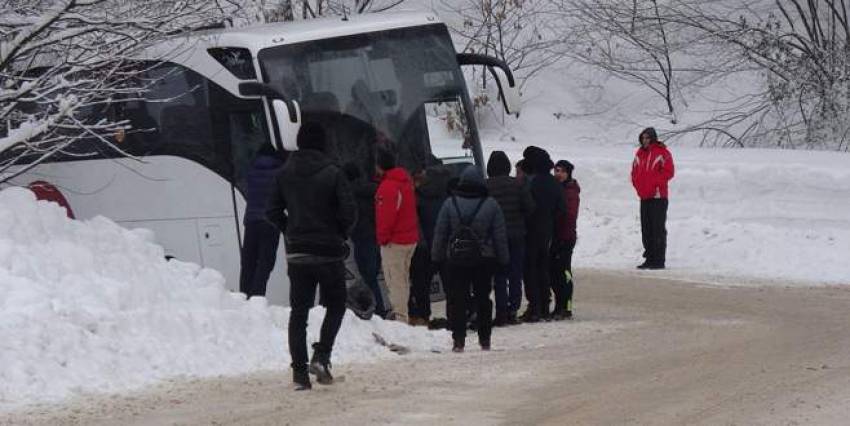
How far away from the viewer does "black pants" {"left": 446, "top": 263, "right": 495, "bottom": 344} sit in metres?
14.4

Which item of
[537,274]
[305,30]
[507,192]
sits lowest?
[537,274]

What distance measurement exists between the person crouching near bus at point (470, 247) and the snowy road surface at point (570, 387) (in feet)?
1.03

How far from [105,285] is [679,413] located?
4978 millimetres

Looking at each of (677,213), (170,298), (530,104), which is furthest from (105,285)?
(530,104)

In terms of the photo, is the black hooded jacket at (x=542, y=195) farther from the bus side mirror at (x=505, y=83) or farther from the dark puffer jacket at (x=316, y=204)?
the dark puffer jacket at (x=316, y=204)

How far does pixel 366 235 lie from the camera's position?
16672mm

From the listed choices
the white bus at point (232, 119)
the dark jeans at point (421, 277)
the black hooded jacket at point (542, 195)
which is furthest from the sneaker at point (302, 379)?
the black hooded jacket at point (542, 195)

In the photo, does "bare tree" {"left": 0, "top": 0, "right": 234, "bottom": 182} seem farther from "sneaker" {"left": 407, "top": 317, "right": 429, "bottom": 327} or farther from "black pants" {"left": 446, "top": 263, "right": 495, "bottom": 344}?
"black pants" {"left": 446, "top": 263, "right": 495, "bottom": 344}

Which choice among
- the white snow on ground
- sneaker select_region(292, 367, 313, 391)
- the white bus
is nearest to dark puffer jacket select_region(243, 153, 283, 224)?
the white bus

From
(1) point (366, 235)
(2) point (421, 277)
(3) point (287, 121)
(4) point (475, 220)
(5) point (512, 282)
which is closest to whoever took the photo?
(4) point (475, 220)

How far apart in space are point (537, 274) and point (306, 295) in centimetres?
619

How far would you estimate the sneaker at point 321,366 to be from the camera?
11.8m

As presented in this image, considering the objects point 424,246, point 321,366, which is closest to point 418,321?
point 424,246

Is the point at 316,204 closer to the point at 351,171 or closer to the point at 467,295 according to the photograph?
the point at 467,295
